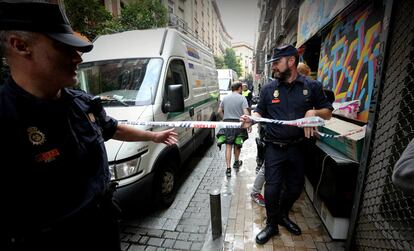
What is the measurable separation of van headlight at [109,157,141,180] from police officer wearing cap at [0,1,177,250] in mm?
1406

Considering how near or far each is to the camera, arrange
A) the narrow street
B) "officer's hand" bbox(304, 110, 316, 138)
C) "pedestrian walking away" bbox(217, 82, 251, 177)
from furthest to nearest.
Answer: "pedestrian walking away" bbox(217, 82, 251, 177) < the narrow street < "officer's hand" bbox(304, 110, 316, 138)

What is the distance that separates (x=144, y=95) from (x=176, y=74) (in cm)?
102

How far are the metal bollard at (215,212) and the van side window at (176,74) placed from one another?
1966 millimetres

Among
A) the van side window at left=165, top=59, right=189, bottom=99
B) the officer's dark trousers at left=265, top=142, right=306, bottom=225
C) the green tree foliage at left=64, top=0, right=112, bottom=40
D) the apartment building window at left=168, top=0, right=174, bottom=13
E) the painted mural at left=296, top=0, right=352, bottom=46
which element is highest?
the apartment building window at left=168, top=0, right=174, bottom=13

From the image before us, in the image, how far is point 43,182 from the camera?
1.13 metres

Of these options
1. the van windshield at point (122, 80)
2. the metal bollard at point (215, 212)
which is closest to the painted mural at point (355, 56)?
the metal bollard at point (215, 212)

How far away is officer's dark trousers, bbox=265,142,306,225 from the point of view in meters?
2.66

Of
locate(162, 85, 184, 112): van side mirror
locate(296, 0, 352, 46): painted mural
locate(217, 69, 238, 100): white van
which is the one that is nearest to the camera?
locate(162, 85, 184, 112): van side mirror


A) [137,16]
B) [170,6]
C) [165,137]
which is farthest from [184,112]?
[170,6]

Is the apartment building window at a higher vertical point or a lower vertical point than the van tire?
higher

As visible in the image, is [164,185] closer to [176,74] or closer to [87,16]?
[176,74]

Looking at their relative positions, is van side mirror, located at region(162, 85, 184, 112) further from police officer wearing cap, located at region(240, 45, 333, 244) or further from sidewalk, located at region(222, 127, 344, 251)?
sidewalk, located at region(222, 127, 344, 251)

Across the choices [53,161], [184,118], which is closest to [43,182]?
[53,161]

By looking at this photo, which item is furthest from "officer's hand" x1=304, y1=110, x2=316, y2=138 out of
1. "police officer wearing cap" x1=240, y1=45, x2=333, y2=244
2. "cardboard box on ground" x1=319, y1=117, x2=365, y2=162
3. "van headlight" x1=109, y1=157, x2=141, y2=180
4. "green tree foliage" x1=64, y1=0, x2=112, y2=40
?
"green tree foliage" x1=64, y1=0, x2=112, y2=40
